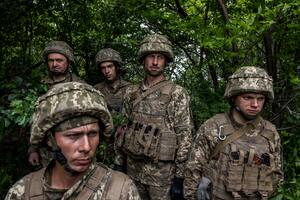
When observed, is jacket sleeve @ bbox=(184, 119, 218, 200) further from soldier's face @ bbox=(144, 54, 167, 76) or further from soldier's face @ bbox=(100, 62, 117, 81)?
soldier's face @ bbox=(100, 62, 117, 81)

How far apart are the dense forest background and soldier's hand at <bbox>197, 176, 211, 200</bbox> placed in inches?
51.4

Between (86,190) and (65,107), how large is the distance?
1.66 feet

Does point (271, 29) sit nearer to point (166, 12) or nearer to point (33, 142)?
point (166, 12)

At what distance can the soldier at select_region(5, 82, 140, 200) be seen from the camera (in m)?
2.45

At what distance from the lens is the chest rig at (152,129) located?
16.1 feet

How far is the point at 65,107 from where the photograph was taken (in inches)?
96.5

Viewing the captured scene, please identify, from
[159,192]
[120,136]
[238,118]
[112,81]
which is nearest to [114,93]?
[112,81]

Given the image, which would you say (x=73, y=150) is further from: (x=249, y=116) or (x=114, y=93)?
(x=114, y=93)

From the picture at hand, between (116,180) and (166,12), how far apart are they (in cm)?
429

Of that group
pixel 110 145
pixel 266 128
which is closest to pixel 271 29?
pixel 266 128

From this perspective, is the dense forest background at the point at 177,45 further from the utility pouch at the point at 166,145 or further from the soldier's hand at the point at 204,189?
the soldier's hand at the point at 204,189

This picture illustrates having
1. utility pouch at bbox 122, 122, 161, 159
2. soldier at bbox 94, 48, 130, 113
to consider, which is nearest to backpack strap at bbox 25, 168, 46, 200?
utility pouch at bbox 122, 122, 161, 159

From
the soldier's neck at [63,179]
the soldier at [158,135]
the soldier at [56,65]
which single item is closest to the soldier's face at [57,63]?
the soldier at [56,65]

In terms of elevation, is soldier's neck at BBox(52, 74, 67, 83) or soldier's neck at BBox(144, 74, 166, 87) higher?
soldier's neck at BBox(52, 74, 67, 83)
